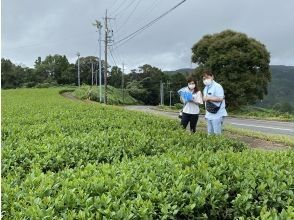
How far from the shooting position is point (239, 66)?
156 ft

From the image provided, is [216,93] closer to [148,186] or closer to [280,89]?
[148,186]

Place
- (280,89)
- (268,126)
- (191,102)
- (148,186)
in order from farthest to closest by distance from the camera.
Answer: (280,89) < (268,126) < (191,102) < (148,186)

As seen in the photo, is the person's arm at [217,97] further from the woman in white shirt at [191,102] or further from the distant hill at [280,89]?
the distant hill at [280,89]

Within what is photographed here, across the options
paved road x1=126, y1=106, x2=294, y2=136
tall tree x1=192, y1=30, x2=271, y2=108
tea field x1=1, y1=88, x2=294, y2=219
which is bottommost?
paved road x1=126, y1=106, x2=294, y2=136

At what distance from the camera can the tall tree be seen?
46.1m

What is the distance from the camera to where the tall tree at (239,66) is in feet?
151

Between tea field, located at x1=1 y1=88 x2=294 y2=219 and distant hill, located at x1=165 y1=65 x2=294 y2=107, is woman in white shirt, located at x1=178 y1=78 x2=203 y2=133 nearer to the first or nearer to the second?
tea field, located at x1=1 y1=88 x2=294 y2=219

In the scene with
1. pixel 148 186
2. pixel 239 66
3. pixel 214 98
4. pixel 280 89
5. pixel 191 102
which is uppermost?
pixel 239 66

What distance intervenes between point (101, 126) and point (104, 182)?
245 inches

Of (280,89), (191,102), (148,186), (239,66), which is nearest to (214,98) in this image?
(191,102)

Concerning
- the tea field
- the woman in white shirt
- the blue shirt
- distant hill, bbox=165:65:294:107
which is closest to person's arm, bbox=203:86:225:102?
the blue shirt

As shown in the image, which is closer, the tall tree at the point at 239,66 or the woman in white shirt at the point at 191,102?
the woman in white shirt at the point at 191,102

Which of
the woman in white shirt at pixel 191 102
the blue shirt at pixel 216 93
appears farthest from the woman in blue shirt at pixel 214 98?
the woman in white shirt at pixel 191 102

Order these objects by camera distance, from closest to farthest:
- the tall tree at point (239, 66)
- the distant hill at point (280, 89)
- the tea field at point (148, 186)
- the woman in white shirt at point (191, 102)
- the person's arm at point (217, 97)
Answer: the tea field at point (148, 186) < the person's arm at point (217, 97) < the woman in white shirt at point (191, 102) < the tall tree at point (239, 66) < the distant hill at point (280, 89)
